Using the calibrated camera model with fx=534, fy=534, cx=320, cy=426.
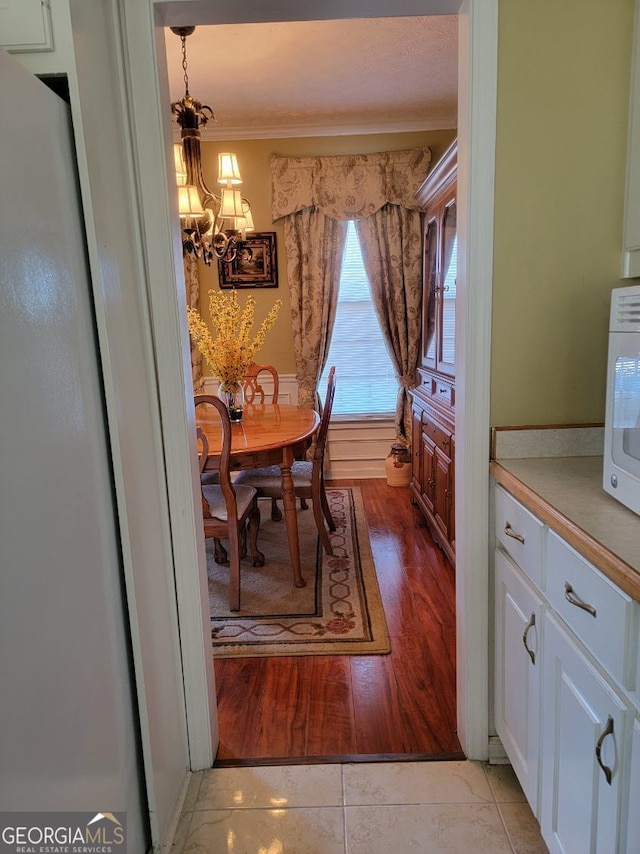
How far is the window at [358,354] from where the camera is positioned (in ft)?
14.6

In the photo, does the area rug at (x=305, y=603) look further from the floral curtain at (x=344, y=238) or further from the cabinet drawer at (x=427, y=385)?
the floral curtain at (x=344, y=238)

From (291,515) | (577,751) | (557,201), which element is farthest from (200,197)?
(577,751)

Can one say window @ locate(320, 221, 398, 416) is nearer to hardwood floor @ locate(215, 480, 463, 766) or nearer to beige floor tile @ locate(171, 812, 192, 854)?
hardwood floor @ locate(215, 480, 463, 766)

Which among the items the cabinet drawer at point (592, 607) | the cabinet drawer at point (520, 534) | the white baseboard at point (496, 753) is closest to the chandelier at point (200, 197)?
the cabinet drawer at point (520, 534)

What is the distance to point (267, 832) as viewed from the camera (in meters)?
1.45

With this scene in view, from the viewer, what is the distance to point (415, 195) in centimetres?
400

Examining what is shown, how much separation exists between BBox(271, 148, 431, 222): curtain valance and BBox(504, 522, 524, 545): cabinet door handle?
336 cm

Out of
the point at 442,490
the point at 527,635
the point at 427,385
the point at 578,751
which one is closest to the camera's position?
the point at 578,751

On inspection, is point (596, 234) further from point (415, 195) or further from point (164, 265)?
point (415, 195)

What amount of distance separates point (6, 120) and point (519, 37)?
50.3 inches

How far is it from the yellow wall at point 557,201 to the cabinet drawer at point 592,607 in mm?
532

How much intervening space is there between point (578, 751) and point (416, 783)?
0.70 m

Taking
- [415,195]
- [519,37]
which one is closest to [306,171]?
[415,195]

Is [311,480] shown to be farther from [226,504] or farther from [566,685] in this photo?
[566,685]
